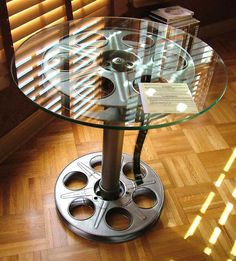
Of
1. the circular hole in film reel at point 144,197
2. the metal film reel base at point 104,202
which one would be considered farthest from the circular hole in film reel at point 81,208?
the circular hole in film reel at point 144,197

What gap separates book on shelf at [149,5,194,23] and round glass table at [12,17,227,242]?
1.75ft

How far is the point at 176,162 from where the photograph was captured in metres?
1.27

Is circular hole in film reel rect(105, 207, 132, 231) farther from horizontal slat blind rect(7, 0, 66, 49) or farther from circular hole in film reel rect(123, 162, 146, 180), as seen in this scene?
horizontal slat blind rect(7, 0, 66, 49)

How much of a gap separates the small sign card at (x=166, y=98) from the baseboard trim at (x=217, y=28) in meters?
1.46

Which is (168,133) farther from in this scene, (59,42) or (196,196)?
(59,42)

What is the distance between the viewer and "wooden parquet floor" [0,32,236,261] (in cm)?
97

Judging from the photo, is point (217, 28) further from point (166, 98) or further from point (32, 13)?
point (166, 98)

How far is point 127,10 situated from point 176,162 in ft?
2.64

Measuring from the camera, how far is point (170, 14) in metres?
1.63

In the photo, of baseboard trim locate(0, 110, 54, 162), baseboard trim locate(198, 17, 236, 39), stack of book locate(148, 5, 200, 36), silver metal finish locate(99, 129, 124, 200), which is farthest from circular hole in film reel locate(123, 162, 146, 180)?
baseboard trim locate(198, 17, 236, 39)

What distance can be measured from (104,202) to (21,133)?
1.52ft

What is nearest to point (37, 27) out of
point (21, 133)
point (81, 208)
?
point (21, 133)

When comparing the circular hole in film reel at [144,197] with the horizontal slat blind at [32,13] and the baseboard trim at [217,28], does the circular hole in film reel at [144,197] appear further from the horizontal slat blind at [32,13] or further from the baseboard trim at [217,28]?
the baseboard trim at [217,28]

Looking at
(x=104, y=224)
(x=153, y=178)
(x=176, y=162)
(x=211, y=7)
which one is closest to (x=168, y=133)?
(x=176, y=162)
